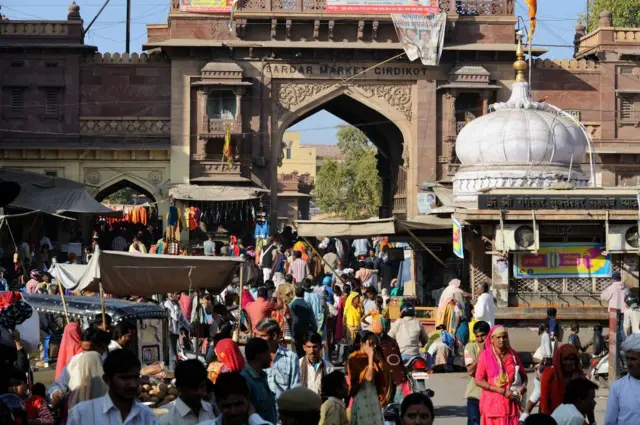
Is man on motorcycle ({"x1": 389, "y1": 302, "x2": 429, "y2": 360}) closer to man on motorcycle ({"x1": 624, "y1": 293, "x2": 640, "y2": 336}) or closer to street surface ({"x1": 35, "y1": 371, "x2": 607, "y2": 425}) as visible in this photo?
street surface ({"x1": 35, "y1": 371, "x2": 607, "y2": 425})

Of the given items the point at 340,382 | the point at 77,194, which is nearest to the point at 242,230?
the point at 77,194

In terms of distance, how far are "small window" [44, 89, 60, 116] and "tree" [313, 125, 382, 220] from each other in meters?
22.6

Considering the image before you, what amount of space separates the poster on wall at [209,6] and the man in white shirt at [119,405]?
23.4 m

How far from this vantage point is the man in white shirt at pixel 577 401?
6391 mm

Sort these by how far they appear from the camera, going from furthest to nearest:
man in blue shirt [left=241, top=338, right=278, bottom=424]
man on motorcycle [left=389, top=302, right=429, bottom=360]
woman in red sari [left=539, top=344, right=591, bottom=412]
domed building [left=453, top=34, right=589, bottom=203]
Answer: domed building [left=453, top=34, right=589, bottom=203] → man on motorcycle [left=389, top=302, right=429, bottom=360] → woman in red sari [left=539, top=344, right=591, bottom=412] → man in blue shirt [left=241, top=338, right=278, bottom=424]

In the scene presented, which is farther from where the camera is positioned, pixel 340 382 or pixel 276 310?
pixel 276 310

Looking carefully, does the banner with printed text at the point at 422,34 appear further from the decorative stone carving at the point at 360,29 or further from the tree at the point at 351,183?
the tree at the point at 351,183

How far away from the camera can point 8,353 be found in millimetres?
6289

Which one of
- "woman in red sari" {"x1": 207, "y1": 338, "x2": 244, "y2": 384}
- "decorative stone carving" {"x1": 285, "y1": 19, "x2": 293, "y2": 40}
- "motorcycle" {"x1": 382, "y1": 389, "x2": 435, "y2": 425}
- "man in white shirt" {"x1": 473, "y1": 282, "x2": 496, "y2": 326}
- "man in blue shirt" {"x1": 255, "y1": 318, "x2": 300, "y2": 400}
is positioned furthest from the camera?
"decorative stone carving" {"x1": 285, "y1": 19, "x2": 293, "y2": 40}

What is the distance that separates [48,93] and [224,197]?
4.74 m

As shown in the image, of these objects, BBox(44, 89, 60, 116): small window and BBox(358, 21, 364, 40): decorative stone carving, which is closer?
BBox(358, 21, 364, 40): decorative stone carving

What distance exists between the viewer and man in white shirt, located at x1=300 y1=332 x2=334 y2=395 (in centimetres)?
881

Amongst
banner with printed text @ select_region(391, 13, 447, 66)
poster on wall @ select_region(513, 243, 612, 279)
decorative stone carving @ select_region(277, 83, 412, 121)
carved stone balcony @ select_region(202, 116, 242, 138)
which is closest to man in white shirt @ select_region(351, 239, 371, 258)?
decorative stone carving @ select_region(277, 83, 412, 121)

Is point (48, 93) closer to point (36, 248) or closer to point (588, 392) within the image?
point (36, 248)
